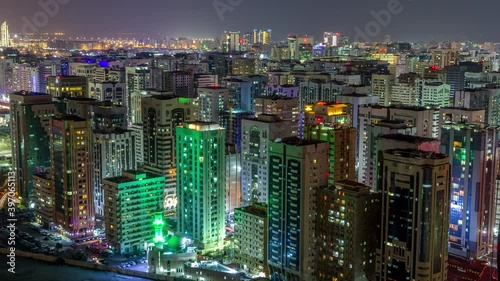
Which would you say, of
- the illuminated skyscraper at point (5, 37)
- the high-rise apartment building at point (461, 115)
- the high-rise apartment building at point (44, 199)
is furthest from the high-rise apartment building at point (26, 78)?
the high-rise apartment building at point (461, 115)

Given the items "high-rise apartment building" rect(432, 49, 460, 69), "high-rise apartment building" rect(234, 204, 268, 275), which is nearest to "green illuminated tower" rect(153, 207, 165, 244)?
"high-rise apartment building" rect(234, 204, 268, 275)

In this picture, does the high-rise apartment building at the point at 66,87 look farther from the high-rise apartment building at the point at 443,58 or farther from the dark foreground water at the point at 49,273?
the high-rise apartment building at the point at 443,58

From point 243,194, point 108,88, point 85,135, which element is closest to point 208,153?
point 243,194

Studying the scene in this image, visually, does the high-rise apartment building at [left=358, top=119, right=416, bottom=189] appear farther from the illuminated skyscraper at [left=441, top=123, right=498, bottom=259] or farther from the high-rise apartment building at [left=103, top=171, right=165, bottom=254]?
the high-rise apartment building at [left=103, top=171, right=165, bottom=254]

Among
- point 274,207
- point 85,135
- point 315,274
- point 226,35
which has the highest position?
point 226,35

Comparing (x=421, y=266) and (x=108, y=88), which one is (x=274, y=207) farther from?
(x=108, y=88)

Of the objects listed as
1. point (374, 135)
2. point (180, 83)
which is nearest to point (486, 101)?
point (374, 135)
